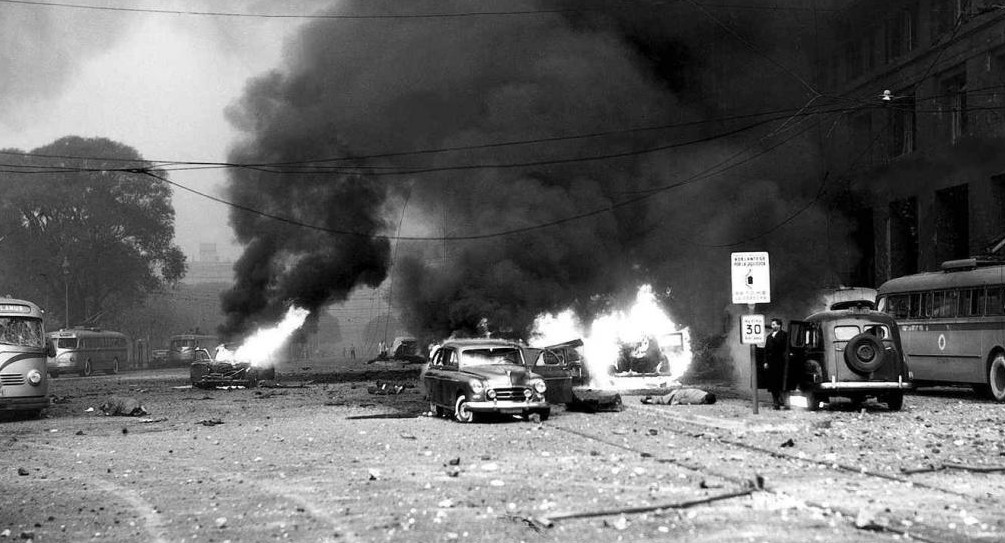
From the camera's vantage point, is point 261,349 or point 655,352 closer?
point 655,352

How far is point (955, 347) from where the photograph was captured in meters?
23.5

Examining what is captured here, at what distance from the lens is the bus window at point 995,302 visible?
21844 mm

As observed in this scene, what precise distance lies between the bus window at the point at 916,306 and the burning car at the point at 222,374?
72.8 feet

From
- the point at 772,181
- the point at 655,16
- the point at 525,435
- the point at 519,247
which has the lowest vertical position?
the point at 525,435

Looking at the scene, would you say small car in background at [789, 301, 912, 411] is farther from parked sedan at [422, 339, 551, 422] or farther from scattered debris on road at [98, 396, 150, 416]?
scattered debris on road at [98, 396, 150, 416]

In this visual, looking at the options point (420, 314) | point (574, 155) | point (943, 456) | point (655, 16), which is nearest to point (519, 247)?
point (420, 314)

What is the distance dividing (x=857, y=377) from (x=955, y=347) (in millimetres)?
5765

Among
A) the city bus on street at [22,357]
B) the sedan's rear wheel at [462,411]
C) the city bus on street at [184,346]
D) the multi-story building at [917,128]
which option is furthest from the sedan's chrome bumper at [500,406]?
the city bus on street at [184,346]

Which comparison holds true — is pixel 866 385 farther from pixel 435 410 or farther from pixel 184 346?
pixel 184 346

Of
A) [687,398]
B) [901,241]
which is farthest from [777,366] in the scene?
[901,241]

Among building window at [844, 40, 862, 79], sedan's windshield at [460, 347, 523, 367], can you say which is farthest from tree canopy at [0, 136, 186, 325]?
sedan's windshield at [460, 347, 523, 367]

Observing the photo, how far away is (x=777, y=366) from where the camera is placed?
20500 millimetres

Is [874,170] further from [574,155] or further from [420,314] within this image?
[420,314]

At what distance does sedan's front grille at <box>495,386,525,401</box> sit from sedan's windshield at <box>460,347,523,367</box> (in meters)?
1.31
